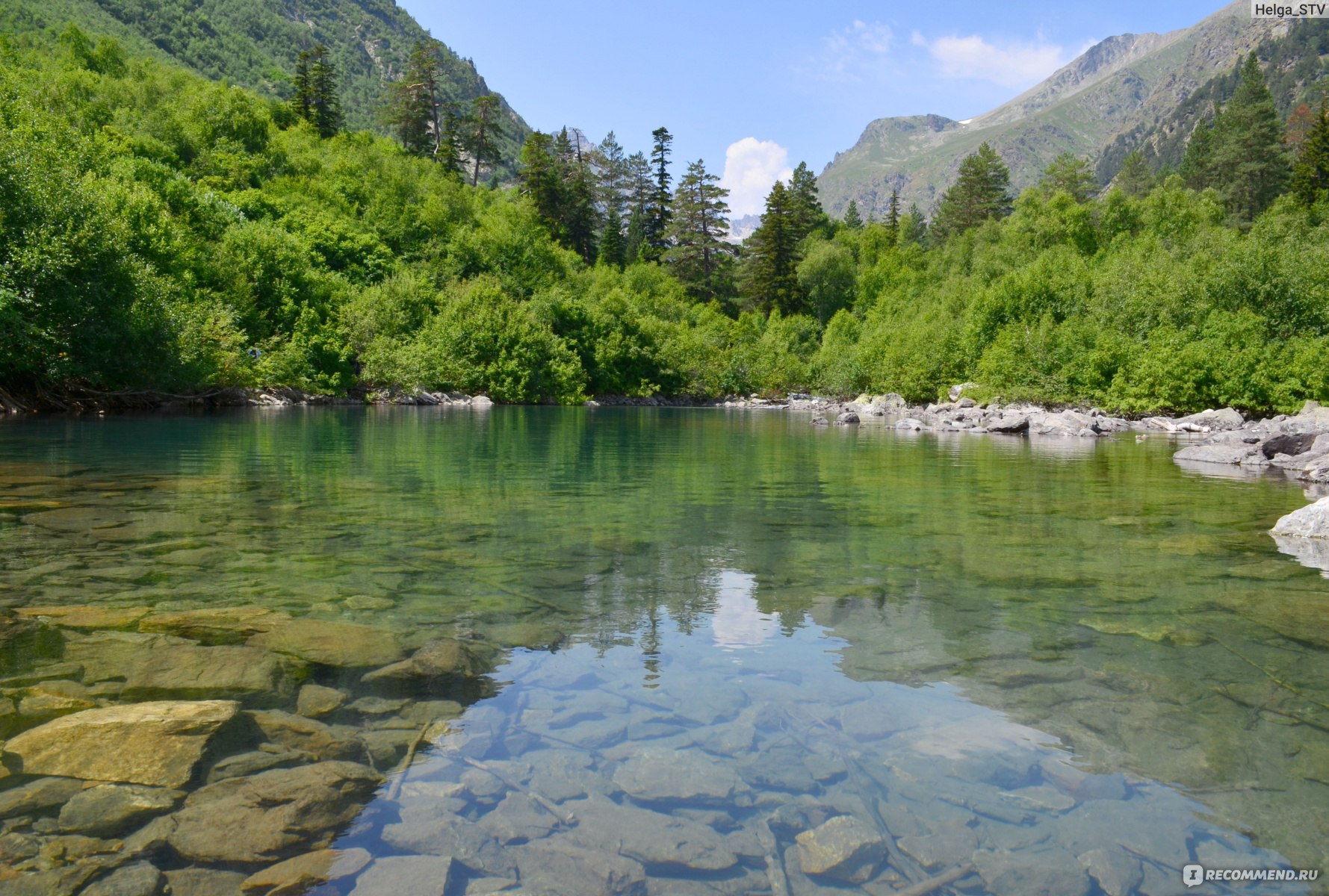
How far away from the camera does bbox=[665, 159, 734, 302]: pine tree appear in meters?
113

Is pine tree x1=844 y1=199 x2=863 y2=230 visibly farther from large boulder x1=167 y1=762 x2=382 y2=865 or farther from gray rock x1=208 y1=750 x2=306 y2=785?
large boulder x1=167 y1=762 x2=382 y2=865

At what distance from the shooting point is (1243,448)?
902 inches

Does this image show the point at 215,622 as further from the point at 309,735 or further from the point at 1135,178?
the point at 1135,178

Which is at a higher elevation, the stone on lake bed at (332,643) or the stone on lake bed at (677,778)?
the stone on lake bed at (332,643)

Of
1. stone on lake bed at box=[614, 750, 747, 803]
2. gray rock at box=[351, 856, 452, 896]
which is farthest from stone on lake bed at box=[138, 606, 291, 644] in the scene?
stone on lake bed at box=[614, 750, 747, 803]

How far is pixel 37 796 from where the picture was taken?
146 inches

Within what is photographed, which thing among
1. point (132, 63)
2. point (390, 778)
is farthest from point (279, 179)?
point (390, 778)

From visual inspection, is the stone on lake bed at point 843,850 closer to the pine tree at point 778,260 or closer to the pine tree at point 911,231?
the pine tree at point 778,260

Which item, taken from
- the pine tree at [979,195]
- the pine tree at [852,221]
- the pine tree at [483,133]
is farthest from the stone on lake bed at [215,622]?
the pine tree at [852,221]

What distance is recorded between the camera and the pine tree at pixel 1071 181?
96.6 meters

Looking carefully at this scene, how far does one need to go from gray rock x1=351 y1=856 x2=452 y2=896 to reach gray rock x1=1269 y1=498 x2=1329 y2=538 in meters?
12.2

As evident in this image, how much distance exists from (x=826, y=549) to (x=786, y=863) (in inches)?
270

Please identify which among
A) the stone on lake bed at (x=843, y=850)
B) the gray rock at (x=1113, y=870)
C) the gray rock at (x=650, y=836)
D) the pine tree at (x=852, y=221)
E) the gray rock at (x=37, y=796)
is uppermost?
the pine tree at (x=852, y=221)

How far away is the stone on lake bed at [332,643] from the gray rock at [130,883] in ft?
7.80
